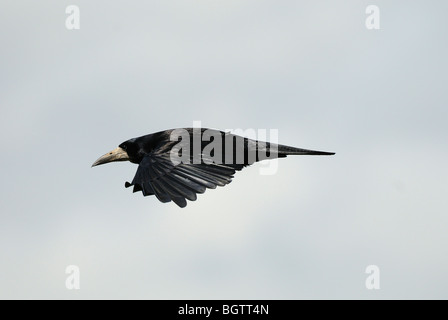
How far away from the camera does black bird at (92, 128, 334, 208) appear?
15219mm

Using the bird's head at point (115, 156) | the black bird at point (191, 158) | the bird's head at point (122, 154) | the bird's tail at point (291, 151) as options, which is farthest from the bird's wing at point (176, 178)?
the bird's head at point (115, 156)

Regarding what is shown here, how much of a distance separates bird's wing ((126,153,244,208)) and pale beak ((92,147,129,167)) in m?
3.35

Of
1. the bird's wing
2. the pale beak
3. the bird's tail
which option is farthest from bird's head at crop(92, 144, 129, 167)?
the bird's tail

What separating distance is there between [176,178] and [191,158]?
3.18 feet

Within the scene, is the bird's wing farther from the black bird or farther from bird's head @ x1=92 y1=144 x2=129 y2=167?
bird's head @ x1=92 y1=144 x2=129 y2=167

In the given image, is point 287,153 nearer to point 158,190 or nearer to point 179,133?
point 179,133

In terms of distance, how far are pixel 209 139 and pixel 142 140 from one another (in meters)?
2.48

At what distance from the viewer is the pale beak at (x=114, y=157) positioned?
19.8 meters

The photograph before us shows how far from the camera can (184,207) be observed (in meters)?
14.7

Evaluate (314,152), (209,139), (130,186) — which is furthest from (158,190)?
(314,152)

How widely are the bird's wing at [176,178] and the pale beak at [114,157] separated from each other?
11.0ft

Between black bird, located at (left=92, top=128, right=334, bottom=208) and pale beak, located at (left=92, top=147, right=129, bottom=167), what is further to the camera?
pale beak, located at (left=92, top=147, right=129, bottom=167)

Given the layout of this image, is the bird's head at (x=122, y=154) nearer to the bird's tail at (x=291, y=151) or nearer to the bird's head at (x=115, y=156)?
the bird's head at (x=115, y=156)

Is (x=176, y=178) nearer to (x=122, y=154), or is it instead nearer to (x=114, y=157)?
(x=122, y=154)
